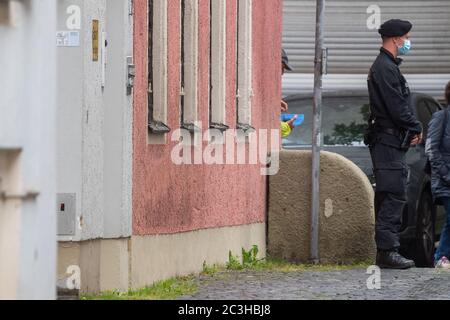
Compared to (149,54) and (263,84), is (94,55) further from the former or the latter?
(263,84)

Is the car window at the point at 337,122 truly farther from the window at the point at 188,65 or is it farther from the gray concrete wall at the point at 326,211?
the window at the point at 188,65

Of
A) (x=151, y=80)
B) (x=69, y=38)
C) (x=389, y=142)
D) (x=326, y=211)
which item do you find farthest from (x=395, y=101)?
(x=69, y=38)

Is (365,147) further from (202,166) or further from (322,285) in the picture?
(322,285)

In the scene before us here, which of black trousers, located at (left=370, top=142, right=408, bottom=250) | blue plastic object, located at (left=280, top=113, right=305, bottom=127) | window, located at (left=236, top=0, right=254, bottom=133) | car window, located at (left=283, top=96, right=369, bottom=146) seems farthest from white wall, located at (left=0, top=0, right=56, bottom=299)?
blue plastic object, located at (left=280, top=113, right=305, bottom=127)

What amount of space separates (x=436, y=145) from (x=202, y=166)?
9.26 feet

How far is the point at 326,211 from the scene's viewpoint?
561 inches

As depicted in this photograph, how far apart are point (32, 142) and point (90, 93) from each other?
4109mm

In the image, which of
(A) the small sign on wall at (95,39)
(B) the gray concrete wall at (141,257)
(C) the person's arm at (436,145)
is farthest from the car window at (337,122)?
(A) the small sign on wall at (95,39)

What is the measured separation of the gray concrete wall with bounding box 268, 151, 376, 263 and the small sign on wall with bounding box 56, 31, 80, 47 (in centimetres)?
548

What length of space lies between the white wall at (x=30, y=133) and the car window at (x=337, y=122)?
37.1 feet

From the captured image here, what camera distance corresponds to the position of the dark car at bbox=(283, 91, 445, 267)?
15156 mm
